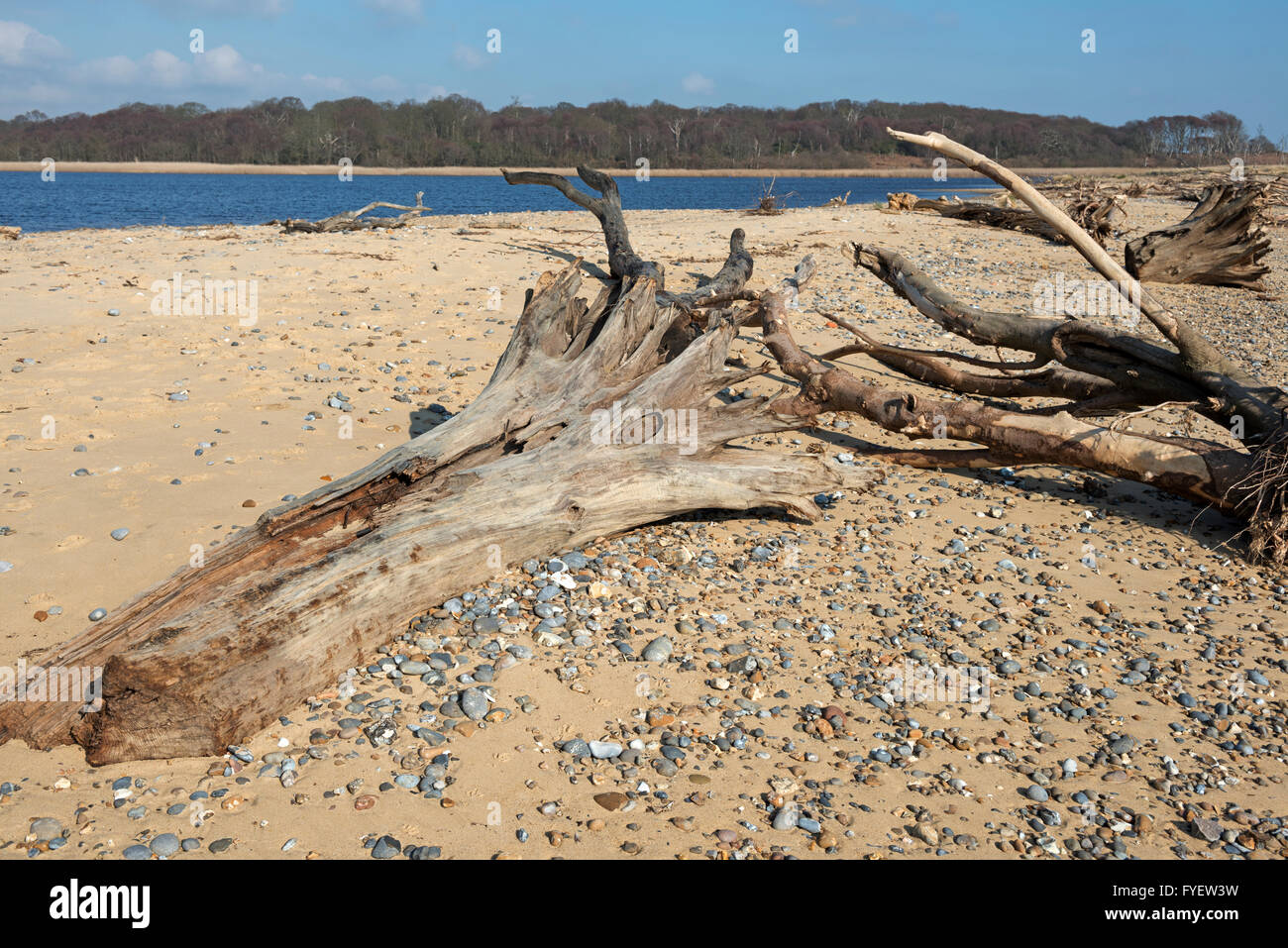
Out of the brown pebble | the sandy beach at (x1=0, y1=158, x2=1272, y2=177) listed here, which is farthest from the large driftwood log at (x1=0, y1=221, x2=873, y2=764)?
the sandy beach at (x1=0, y1=158, x2=1272, y2=177)

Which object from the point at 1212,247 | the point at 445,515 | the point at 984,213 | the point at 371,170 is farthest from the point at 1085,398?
the point at 371,170

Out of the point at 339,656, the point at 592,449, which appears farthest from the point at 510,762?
the point at 592,449

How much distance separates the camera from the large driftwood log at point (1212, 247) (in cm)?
1221

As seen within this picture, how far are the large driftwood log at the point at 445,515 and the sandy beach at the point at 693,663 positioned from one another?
15 cm

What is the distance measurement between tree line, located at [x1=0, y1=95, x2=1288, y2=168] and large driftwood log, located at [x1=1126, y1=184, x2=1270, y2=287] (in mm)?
73782

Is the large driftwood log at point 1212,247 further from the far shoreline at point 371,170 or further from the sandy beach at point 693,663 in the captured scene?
the far shoreline at point 371,170

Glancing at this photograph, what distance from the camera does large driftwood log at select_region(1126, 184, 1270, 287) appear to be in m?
12.2

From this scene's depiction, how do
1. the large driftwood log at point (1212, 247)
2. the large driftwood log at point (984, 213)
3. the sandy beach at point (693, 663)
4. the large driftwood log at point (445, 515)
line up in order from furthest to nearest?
the large driftwood log at point (984, 213) < the large driftwood log at point (1212, 247) < the large driftwood log at point (445, 515) < the sandy beach at point (693, 663)

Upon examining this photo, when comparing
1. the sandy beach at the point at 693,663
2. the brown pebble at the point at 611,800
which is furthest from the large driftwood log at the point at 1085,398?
the brown pebble at the point at 611,800

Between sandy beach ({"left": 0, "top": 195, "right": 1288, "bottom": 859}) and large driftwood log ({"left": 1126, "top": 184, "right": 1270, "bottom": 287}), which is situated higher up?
large driftwood log ({"left": 1126, "top": 184, "right": 1270, "bottom": 287})

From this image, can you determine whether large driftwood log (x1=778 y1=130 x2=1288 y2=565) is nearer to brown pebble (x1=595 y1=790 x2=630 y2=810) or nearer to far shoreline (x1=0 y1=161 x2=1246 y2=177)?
brown pebble (x1=595 y1=790 x2=630 y2=810)

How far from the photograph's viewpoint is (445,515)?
392 centimetres

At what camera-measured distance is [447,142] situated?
298 ft

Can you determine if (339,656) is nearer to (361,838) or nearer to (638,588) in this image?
(361,838)
